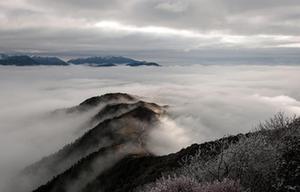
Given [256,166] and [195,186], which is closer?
[195,186]

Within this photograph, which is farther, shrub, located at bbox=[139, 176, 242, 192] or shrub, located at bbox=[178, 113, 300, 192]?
shrub, located at bbox=[178, 113, 300, 192]

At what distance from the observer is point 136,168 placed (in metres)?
185

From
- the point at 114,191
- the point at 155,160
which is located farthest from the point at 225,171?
the point at 155,160

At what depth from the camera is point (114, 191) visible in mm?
162000

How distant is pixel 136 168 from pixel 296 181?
157317mm

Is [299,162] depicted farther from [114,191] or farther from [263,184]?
[114,191]

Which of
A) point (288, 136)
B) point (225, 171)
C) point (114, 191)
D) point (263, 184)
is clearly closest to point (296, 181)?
point (263, 184)

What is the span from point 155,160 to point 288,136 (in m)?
143

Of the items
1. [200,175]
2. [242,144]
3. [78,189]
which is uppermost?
[242,144]

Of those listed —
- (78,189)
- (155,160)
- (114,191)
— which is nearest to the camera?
(114,191)

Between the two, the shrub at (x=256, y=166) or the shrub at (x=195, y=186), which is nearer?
the shrub at (x=195, y=186)

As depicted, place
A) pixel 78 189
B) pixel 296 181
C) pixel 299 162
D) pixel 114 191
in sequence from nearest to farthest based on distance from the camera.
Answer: pixel 296 181 → pixel 299 162 → pixel 114 191 → pixel 78 189

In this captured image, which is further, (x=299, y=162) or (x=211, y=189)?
(x=299, y=162)

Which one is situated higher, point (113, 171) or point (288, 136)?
point (288, 136)
